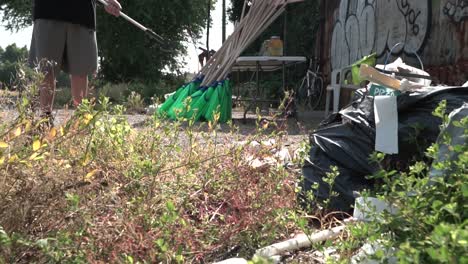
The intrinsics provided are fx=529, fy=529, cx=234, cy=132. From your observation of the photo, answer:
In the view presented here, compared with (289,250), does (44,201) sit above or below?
above

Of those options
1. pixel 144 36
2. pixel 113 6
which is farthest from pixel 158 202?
pixel 144 36

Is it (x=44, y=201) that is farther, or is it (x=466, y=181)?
(x=44, y=201)

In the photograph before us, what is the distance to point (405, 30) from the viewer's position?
7297 millimetres

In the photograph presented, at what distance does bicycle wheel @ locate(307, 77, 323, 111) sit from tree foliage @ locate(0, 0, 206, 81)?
630 cm

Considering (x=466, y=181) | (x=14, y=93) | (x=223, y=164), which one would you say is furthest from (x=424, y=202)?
(x=14, y=93)

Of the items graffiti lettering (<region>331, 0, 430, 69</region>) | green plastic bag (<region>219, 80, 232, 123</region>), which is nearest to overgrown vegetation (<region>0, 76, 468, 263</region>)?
green plastic bag (<region>219, 80, 232, 123</region>)

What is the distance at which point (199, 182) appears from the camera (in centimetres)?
243

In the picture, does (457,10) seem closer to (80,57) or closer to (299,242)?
(80,57)

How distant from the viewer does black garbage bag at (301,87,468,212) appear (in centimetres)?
240

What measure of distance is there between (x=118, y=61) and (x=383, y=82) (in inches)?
632

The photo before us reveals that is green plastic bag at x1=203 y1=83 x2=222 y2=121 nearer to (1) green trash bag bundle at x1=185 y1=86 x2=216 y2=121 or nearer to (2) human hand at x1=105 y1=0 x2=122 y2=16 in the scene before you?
(1) green trash bag bundle at x1=185 y1=86 x2=216 y2=121

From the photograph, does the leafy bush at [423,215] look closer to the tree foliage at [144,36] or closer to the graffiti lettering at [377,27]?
the graffiti lettering at [377,27]

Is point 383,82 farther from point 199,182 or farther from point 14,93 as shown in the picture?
point 14,93

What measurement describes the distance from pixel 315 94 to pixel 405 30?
398 cm
